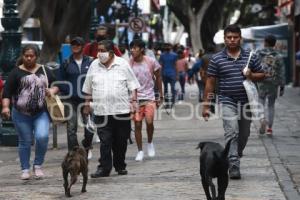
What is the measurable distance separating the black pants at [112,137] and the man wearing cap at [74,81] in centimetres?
138

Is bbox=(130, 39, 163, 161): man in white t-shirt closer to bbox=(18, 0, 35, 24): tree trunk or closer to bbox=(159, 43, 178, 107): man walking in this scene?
bbox=(18, 0, 35, 24): tree trunk

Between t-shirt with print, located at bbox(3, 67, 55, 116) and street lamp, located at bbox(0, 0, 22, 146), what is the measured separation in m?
4.52

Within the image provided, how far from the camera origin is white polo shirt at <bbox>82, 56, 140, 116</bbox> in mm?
10086

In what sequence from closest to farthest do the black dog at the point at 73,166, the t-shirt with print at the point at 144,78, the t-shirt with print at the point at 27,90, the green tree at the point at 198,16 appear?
the black dog at the point at 73,166 < the t-shirt with print at the point at 27,90 < the t-shirt with print at the point at 144,78 < the green tree at the point at 198,16

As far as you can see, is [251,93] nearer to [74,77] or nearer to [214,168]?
[214,168]

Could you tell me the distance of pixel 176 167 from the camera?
11031 millimetres

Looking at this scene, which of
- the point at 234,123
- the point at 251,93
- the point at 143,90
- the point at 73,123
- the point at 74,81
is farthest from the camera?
the point at 143,90

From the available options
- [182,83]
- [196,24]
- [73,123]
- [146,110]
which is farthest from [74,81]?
[196,24]

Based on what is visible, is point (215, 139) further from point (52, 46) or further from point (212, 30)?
point (212, 30)

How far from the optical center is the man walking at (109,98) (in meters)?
10.1

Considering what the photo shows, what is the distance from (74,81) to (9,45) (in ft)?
10.9

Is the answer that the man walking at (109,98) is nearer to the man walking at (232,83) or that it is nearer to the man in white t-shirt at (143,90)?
the man walking at (232,83)

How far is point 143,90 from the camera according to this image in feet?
39.2

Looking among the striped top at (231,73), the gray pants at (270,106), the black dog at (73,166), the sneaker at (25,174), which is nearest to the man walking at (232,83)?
the striped top at (231,73)
